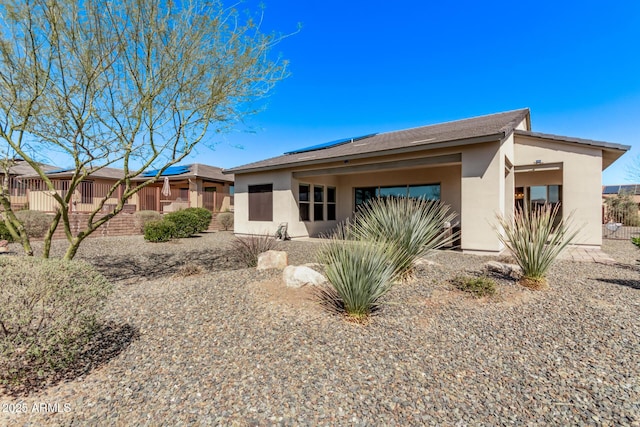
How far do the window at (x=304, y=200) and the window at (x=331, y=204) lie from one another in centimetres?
144

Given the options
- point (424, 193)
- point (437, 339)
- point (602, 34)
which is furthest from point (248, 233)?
point (602, 34)

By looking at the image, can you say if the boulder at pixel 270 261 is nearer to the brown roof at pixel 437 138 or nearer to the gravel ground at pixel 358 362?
the gravel ground at pixel 358 362

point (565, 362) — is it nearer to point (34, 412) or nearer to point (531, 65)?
point (34, 412)

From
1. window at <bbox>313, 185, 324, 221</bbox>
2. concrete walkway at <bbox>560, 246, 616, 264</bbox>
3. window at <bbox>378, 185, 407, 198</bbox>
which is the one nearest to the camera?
concrete walkway at <bbox>560, 246, 616, 264</bbox>

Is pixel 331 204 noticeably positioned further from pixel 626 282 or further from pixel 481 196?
pixel 626 282

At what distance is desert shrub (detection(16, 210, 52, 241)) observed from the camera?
1000 cm

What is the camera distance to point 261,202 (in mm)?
13297

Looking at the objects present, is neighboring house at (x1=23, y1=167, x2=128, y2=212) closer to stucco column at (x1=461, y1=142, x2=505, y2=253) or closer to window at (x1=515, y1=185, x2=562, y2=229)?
stucco column at (x1=461, y1=142, x2=505, y2=253)

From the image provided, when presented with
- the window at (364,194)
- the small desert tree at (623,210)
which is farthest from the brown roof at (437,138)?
the small desert tree at (623,210)

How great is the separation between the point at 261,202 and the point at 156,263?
20.9ft

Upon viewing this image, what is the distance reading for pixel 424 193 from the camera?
12.0 m

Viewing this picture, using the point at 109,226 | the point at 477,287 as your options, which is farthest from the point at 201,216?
the point at 477,287

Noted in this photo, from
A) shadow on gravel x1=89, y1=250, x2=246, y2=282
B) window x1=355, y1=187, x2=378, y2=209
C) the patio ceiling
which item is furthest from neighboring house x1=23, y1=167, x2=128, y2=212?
window x1=355, y1=187, x2=378, y2=209

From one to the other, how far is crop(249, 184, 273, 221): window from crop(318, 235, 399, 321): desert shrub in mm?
9335
